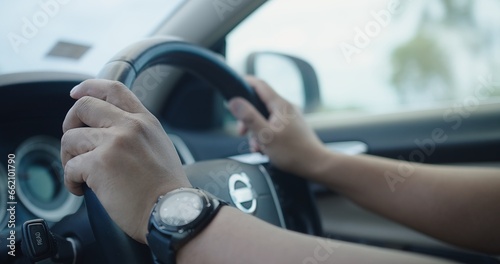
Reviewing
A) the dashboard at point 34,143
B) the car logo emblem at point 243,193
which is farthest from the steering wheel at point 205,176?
the dashboard at point 34,143

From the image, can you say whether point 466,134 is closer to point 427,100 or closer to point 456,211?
point 427,100

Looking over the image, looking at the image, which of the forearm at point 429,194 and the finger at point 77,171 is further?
the forearm at point 429,194

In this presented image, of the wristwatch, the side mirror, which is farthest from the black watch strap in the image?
the side mirror

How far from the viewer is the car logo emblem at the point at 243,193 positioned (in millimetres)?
899

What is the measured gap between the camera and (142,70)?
2.71ft

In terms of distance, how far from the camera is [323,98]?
1843 millimetres

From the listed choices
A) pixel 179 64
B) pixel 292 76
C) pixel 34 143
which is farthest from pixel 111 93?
pixel 292 76

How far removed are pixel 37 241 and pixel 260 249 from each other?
0.98 ft

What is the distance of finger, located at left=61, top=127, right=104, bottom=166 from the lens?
25.2 inches

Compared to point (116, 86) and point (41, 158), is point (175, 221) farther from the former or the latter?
point (41, 158)

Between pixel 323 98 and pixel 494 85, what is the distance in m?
0.57

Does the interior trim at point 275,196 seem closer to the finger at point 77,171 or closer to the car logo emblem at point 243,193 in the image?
the car logo emblem at point 243,193

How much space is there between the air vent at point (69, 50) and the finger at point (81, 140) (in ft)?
1.77

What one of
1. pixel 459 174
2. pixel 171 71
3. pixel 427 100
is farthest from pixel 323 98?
pixel 459 174
